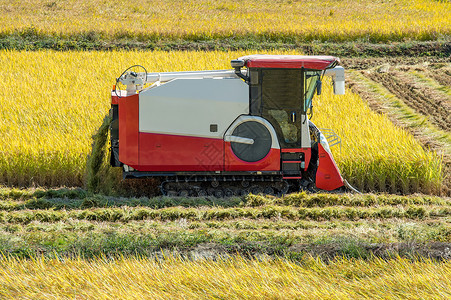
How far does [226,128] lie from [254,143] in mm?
516

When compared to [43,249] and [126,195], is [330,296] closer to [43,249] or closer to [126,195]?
[43,249]

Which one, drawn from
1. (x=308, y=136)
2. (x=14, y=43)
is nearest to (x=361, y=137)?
(x=308, y=136)

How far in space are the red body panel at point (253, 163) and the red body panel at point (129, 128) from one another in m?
1.39

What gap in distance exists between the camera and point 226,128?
938 cm

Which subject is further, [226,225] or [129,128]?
[129,128]

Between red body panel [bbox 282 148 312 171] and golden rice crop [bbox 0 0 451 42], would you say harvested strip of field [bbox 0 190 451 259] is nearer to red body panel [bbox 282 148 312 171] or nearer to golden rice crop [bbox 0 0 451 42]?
red body panel [bbox 282 148 312 171]

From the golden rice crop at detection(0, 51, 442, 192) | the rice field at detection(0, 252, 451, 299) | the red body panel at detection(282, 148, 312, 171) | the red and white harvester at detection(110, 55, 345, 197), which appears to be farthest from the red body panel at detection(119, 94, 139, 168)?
the rice field at detection(0, 252, 451, 299)

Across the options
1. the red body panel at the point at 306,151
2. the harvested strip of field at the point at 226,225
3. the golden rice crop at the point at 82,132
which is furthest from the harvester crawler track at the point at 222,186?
the golden rice crop at the point at 82,132

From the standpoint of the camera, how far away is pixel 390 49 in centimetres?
2162

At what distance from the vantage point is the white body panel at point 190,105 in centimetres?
927

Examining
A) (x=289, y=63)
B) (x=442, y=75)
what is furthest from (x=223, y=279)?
(x=442, y=75)

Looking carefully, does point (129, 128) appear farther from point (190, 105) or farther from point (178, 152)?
point (190, 105)

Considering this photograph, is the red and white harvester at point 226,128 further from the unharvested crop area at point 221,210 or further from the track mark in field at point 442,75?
the track mark in field at point 442,75

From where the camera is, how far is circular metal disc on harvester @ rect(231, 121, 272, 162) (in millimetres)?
9445
